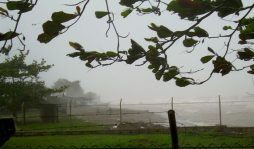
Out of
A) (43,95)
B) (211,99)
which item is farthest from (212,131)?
(43,95)

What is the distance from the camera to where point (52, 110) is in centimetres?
1284

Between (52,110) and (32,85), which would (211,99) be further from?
(32,85)

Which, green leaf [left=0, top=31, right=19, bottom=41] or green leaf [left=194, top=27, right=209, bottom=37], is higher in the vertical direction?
green leaf [left=194, top=27, right=209, bottom=37]

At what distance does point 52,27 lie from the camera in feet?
3.78

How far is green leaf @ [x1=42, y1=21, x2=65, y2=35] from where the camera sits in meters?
1.15

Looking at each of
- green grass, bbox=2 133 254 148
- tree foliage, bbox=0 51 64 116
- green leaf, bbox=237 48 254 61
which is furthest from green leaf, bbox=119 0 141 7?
tree foliage, bbox=0 51 64 116

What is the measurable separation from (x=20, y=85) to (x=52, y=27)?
14.0m

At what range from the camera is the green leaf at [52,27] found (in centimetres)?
115

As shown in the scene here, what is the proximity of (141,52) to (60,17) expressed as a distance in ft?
1.76

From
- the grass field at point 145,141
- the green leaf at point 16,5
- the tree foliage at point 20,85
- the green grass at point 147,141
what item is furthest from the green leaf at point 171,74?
the tree foliage at point 20,85

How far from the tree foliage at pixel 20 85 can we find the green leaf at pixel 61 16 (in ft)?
41.8

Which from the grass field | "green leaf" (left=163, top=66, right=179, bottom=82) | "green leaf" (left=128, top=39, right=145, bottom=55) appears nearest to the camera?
"green leaf" (left=128, top=39, right=145, bottom=55)

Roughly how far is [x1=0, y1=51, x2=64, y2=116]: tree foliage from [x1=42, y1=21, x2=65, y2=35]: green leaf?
499 inches

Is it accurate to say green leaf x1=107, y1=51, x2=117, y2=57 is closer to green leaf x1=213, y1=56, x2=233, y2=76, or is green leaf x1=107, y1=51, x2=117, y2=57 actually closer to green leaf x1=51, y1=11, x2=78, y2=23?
green leaf x1=51, y1=11, x2=78, y2=23
